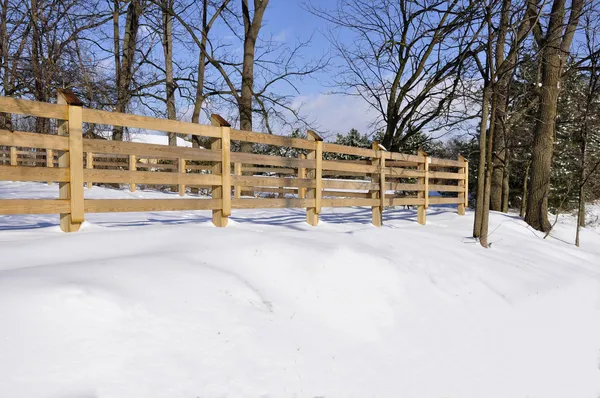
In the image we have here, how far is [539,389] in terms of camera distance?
4.32 metres

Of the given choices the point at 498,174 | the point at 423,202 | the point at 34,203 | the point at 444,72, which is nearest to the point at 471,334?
the point at 34,203

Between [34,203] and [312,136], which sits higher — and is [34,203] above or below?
below

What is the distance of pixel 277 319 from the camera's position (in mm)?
3707

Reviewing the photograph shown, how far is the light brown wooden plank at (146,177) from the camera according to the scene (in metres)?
4.88

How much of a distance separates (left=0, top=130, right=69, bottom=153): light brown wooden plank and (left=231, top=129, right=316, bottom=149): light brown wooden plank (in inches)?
83.3

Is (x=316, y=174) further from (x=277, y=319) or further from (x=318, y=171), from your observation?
(x=277, y=319)

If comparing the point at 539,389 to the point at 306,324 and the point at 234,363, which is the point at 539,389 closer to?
the point at 306,324

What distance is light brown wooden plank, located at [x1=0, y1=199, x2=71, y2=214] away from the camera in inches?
169

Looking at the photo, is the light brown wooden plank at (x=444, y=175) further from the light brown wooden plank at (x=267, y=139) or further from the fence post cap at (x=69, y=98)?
the fence post cap at (x=69, y=98)

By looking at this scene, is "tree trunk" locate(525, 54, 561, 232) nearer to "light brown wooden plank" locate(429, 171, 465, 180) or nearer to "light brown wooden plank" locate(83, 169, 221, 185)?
"light brown wooden plank" locate(429, 171, 465, 180)

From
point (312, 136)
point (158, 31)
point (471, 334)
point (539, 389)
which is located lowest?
point (539, 389)

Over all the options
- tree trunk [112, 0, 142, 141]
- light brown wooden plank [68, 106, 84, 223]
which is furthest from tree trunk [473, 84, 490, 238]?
tree trunk [112, 0, 142, 141]

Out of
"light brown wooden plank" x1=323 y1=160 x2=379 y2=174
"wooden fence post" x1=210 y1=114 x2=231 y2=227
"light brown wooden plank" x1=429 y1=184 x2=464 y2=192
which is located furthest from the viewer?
"light brown wooden plank" x1=429 y1=184 x2=464 y2=192

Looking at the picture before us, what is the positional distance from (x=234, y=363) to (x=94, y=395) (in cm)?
89
